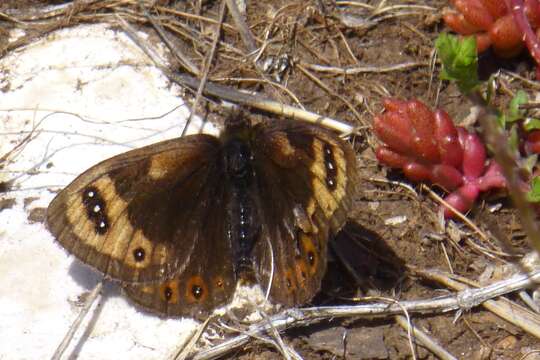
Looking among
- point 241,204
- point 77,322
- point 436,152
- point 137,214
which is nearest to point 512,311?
point 436,152

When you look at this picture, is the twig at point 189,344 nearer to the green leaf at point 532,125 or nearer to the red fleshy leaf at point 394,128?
the red fleshy leaf at point 394,128

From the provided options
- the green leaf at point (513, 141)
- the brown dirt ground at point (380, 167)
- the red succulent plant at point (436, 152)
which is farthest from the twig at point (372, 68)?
the green leaf at point (513, 141)

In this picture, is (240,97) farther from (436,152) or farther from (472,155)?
(472,155)

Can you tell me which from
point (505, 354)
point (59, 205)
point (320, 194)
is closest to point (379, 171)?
point (320, 194)

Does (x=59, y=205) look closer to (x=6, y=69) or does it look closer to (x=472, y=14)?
(x=6, y=69)

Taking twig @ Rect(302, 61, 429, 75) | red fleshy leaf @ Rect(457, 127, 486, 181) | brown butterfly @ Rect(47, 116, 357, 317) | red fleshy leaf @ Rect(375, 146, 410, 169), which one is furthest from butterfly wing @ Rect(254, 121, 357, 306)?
twig @ Rect(302, 61, 429, 75)
